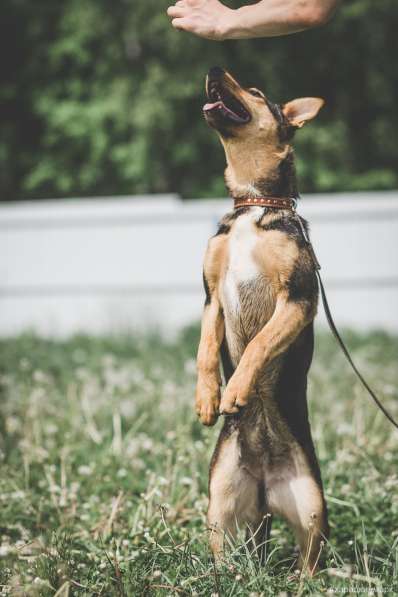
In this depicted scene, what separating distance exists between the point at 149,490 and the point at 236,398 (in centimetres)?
112

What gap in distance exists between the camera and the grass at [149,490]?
2588mm

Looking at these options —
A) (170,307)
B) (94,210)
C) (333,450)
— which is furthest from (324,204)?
(333,450)

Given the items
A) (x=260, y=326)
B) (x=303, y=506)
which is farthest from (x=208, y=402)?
(x=303, y=506)

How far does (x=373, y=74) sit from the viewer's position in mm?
16188

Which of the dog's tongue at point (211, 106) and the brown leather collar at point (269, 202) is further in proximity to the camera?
the brown leather collar at point (269, 202)

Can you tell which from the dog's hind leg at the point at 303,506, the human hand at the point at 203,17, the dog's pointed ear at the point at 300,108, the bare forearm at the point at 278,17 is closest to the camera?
the bare forearm at the point at 278,17

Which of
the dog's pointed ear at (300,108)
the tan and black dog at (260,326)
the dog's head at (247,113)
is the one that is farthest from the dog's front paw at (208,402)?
the dog's pointed ear at (300,108)

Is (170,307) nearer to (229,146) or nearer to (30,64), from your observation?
(229,146)

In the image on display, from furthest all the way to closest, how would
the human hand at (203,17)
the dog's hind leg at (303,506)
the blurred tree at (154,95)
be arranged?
the blurred tree at (154,95) < the dog's hind leg at (303,506) < the human hand at (203,17)

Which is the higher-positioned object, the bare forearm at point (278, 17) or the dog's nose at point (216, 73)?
the bare forearm at point (278, 17)

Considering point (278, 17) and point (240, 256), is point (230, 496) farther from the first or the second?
point (278, 17)

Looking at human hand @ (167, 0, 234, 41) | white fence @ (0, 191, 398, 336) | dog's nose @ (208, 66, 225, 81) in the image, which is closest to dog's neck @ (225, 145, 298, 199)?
dog's nose @ (208, 66, 225, 81)

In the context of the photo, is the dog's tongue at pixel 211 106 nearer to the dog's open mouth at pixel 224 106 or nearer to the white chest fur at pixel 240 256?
the dog's open mouth at pixel 224 106

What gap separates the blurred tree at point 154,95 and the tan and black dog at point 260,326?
39.5 feet
